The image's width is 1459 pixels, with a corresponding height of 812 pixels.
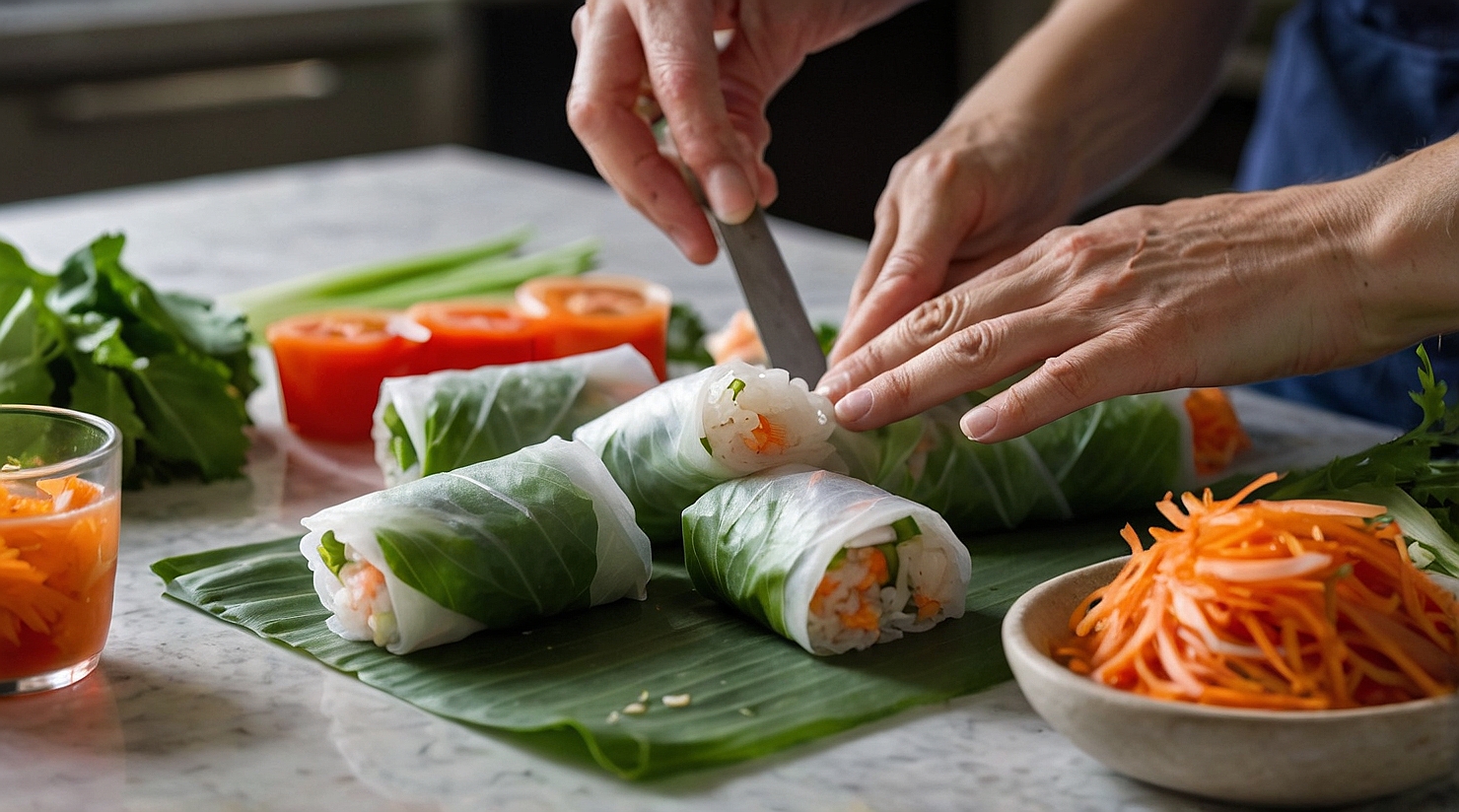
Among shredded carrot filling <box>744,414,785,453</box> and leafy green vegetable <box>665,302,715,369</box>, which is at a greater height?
shredded carrot filling <box>744,414,785,453</box>

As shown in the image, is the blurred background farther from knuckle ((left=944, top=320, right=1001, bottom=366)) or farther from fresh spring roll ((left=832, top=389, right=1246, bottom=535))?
knuckle ((left=944, top=320, right=1001, bottom=366))

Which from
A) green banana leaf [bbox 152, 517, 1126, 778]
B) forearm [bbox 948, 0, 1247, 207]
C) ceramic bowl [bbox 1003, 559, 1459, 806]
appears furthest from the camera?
forearm [bbox 948, 0, 1247, 207]

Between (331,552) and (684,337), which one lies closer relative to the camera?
(331,552)

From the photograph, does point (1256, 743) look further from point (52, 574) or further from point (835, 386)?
point (52, 574)

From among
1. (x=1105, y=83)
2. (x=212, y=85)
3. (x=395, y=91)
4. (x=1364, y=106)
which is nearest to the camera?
(x=1105, y=83)

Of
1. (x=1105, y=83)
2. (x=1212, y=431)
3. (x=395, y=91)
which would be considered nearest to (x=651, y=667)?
(x=1212, y=431)

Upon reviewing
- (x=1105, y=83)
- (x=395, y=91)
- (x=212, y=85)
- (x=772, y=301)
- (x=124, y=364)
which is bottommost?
(x=395, y=91)

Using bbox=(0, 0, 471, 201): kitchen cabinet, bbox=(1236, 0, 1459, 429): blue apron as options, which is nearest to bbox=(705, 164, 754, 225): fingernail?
bbox=(1236, 0, 1459, 429): blue apron

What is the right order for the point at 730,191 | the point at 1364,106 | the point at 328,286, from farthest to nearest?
the point at 328,286
the point at 1364,106
the point at 730,191
